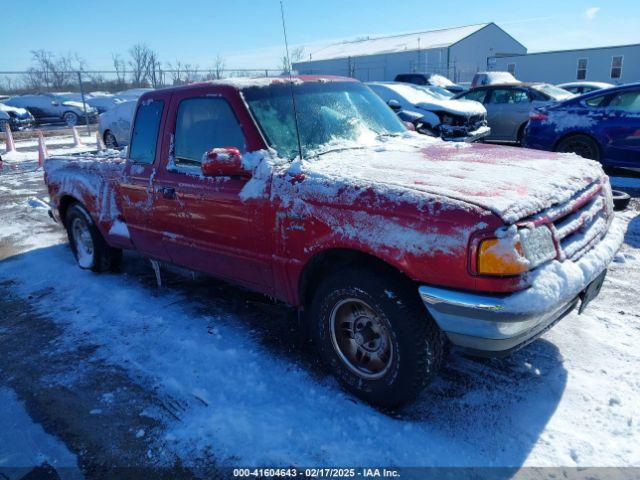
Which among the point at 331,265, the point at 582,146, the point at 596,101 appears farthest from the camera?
the point at 582,146

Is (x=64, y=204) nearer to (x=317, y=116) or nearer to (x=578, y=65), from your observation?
(x=317, y=116)

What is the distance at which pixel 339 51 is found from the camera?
1989 inches

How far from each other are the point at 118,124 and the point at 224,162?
1071cm

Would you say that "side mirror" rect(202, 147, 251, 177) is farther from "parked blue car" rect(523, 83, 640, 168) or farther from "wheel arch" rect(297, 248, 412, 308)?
"parked blue car" rect(523, 83, 640, 168)

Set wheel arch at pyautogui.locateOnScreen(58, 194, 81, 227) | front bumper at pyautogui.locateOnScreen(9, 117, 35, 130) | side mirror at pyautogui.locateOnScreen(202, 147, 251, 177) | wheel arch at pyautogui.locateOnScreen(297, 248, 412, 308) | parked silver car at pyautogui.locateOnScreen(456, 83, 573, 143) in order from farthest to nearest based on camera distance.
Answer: front bumper at pyautogui.locateOnScreen(9, 117, 35, 130) < parked silver car at pyautogui.locateOnScreen(456, 83, 573, 143) < wheel arch at pyautogui.locateOnScreen(58, 194, 81, 227) < side mirror at pyautogui.locateOnScreen(202, 147, 251, 177) < wheel arch at pyautogui.locateOnScreen(297, 248, 412, 308)

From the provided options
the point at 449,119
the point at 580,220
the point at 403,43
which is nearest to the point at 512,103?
the point at 449,119

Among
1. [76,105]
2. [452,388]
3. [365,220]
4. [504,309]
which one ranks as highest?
[76,105]

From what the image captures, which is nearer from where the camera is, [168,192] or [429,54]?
[168,192]

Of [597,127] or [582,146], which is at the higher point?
[597,127]

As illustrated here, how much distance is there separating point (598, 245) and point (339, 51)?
51.8m

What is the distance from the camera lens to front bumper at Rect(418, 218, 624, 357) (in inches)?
86.0

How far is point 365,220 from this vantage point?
8.21 ft

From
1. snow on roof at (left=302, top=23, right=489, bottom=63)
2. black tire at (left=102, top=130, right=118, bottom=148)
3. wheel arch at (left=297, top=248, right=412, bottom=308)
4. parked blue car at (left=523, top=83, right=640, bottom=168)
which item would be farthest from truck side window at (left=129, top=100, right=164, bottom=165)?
snow on roof at (left=302, top=23, right=489, bottom=63)

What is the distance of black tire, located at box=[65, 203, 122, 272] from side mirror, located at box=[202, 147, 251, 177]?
2.54 metres
